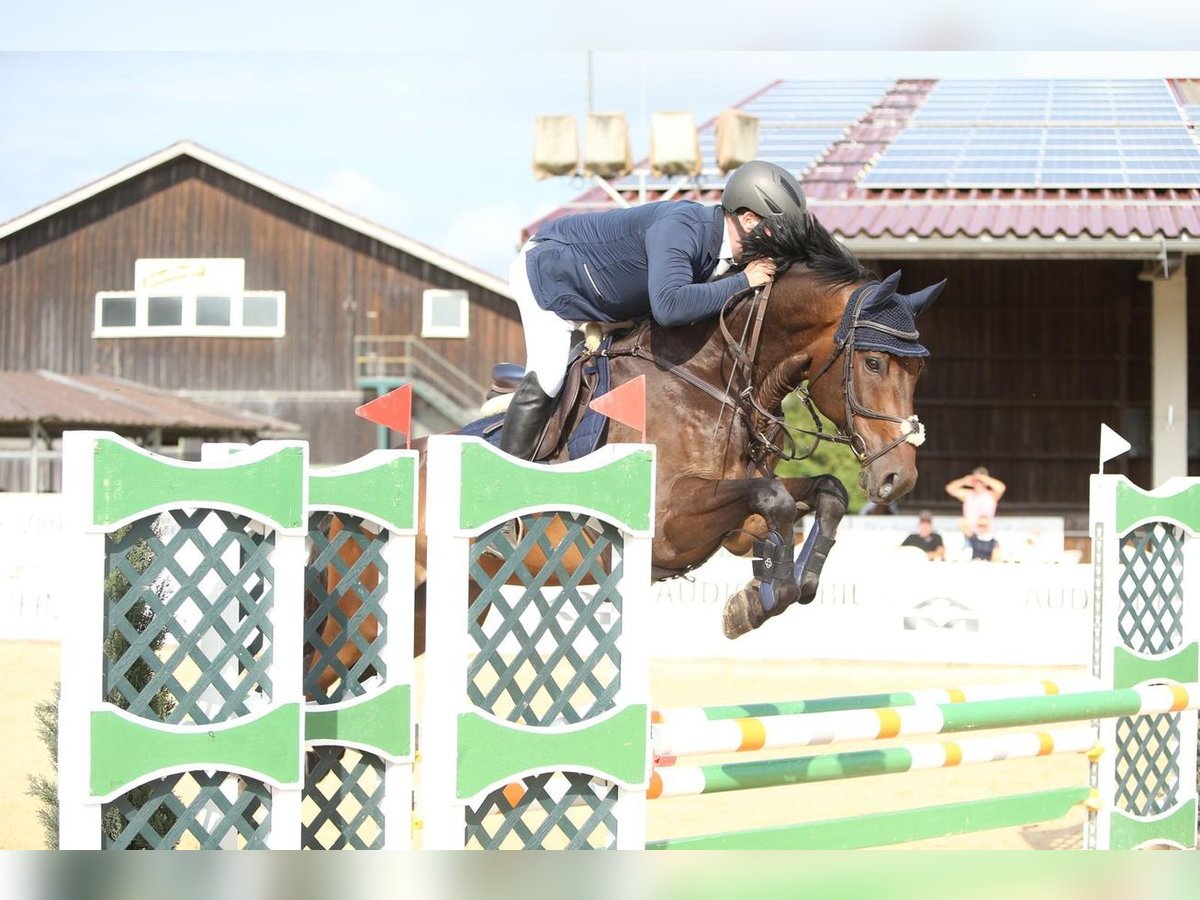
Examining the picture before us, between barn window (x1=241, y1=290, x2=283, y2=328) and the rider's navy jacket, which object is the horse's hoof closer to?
the rider's navy jacket

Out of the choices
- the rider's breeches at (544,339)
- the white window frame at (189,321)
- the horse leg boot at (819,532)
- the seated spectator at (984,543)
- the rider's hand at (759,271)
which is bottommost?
the seated spectator at (984,543)

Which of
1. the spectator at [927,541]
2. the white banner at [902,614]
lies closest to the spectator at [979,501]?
the spectator at [927,541]

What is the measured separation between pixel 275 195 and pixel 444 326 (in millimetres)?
2723

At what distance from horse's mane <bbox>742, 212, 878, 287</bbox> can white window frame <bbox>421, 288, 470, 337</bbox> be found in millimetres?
13976

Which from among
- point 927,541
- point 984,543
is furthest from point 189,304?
point 984,543

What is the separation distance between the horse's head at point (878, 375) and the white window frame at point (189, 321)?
14.7 m

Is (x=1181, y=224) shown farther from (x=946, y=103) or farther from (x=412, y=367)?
(x=412, y=367)

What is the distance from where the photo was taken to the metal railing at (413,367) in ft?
55.8

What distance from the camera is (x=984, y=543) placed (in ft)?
29.3

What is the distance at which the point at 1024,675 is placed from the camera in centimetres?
773

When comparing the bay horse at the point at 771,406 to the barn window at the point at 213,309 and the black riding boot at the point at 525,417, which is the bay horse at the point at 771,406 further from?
the barn window at the point at 213,309

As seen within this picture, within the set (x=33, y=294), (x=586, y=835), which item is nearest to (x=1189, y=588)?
(x=586, y=835)

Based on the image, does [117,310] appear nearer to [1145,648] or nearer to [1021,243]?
[1021,243]

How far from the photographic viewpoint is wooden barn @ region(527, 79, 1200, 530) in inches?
372
